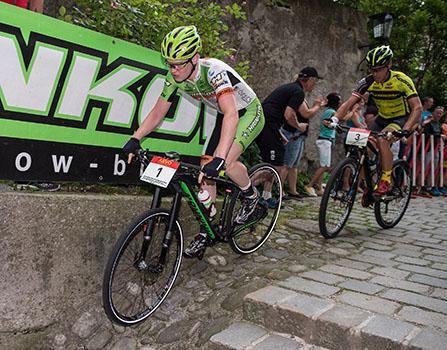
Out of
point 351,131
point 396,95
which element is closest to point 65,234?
point 351,131

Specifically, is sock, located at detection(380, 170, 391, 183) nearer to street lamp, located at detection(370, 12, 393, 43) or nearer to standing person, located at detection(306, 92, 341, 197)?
standing person, located at detection(306, 92, 341, 197)

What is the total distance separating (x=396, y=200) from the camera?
19.5 ft

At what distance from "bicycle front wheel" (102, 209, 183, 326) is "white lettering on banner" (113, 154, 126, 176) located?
0.86 m

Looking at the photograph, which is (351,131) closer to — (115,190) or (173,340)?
(115,190)

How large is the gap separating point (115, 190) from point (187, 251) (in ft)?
3.13

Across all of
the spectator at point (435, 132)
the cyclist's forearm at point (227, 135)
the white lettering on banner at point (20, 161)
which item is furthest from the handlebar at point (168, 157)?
the spectator at point (435, 132)

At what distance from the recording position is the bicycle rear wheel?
13.9ft

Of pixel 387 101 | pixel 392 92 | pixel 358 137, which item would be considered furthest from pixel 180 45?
pixel 387 101

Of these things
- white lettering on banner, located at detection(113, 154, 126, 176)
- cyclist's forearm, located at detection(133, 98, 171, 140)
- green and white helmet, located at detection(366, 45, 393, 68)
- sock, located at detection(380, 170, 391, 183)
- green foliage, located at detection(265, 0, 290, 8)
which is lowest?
sock, located at detection(380, 170, 391, 183)

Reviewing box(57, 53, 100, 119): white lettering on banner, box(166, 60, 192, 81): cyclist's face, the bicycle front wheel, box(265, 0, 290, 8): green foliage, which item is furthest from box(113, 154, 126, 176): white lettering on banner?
box(265, 0, 290, 8): green foliage

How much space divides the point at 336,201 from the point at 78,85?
10.2 ft

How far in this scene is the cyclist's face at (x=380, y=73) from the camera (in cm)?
510

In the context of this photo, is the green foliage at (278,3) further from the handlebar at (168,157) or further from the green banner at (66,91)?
the handlebar at (168,157)

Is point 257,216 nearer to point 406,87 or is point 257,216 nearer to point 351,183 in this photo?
point 351,183
